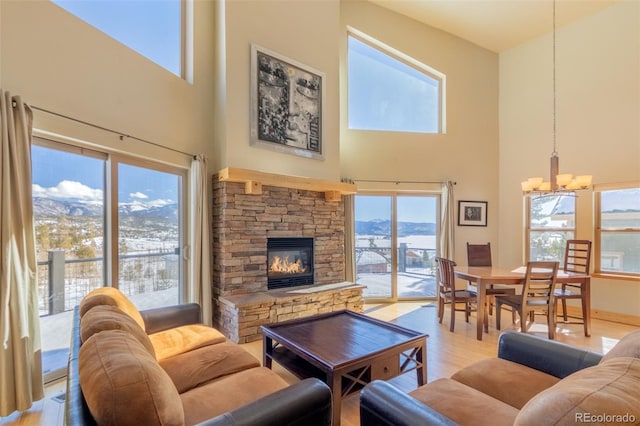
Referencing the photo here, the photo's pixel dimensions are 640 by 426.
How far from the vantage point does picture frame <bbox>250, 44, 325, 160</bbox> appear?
407cm

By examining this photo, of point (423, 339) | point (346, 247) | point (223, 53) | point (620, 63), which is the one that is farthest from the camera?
point (346, 247)

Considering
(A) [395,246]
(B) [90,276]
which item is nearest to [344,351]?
(B) [90,276]

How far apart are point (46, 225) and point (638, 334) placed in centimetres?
387

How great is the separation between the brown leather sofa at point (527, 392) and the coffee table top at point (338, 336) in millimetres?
548

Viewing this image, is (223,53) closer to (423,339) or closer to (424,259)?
(423,339)

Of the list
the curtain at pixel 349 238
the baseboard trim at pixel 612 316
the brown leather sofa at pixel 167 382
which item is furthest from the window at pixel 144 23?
the baseboard trim at pixel 612 316

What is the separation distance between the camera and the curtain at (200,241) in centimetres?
368

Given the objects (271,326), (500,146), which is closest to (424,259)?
(500,146)

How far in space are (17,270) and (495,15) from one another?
6783 millimetres

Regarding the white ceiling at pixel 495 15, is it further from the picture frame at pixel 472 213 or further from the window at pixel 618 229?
the picture frame at pixel 472 213

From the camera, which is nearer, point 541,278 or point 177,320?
point 177,320

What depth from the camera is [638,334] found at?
1.39 metres

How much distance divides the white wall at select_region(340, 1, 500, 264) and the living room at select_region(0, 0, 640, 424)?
0.02m

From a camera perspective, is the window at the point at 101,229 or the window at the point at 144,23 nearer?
the window at the point at 101,229
